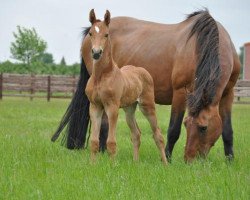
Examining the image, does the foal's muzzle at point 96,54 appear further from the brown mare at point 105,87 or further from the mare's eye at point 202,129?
the mare's eye at point 202,129

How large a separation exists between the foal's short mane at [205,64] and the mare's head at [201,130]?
0.08 metres

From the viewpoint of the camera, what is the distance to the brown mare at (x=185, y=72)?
6.61 metres

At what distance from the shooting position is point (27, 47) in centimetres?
5616

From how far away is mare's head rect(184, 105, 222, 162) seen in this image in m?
6.56

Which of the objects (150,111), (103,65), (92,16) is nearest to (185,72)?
(150,111)

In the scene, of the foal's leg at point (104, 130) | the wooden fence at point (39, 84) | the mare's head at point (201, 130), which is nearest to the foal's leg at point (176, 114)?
the mare's head at point (201, 130)

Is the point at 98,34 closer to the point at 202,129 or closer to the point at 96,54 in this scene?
the point at 96,54

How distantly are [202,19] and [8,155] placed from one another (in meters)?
3.40

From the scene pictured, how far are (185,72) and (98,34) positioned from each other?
5.44 ft

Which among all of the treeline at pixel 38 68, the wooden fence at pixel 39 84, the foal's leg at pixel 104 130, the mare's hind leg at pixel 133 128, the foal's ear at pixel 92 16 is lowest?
the treeline at pixel 38 68

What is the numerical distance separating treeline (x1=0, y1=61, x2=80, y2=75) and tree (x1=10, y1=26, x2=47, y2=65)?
428cm

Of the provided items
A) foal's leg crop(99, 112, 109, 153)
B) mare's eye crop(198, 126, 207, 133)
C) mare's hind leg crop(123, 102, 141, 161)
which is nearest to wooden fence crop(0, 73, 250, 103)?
foal's leg crop(99, 112, 109, 153)

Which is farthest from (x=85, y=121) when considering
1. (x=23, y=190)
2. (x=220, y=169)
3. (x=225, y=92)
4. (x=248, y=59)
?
(x=248, y=59)

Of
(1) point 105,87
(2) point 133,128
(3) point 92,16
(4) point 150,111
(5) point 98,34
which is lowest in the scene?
(2) point 133,128
